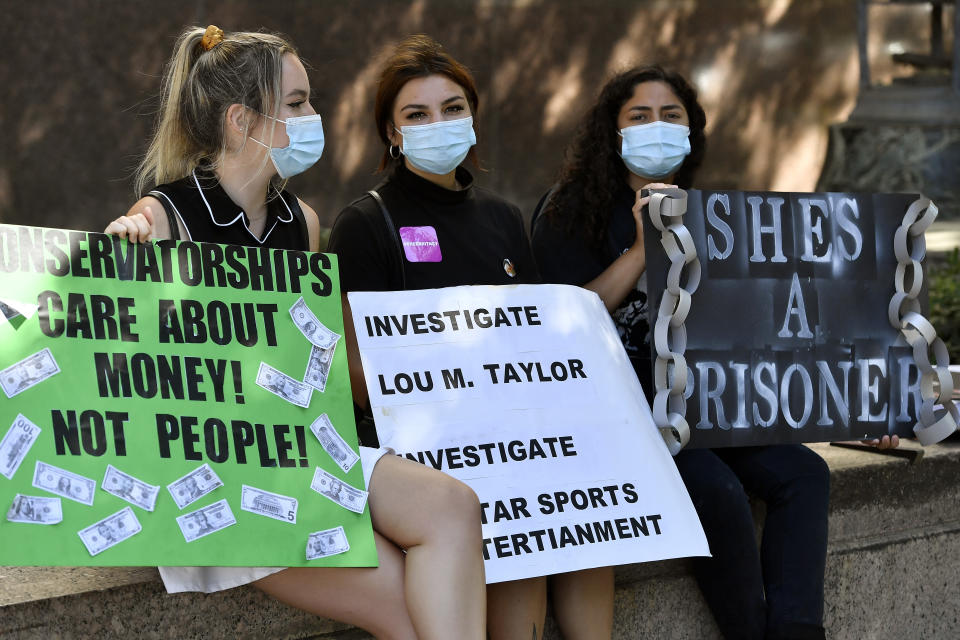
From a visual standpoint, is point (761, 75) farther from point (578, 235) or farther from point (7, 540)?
point (7, 540)

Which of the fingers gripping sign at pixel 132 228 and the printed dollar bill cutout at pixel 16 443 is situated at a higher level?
the fingers gripping sign at pixel 132 228

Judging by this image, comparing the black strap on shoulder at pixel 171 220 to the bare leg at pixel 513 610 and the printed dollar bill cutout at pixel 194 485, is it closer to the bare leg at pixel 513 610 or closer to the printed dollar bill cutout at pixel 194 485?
the printed dollar bill cutout at pixel 194 485

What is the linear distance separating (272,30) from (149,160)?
4974mm

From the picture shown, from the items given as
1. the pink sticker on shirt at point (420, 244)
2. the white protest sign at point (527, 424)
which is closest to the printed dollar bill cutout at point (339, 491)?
the white protest sign at point (527, 424)

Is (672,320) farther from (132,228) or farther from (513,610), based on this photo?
(132,228)

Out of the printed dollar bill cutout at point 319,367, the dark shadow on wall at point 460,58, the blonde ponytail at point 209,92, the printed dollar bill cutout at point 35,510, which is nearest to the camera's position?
the printed dollar bill cutout at point 35,510

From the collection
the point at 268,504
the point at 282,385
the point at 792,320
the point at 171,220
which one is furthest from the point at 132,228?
the point at 792,320

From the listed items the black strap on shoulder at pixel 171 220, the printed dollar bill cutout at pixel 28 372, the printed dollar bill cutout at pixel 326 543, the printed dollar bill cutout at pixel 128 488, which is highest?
the black strap on shoulder at pixel 171 220

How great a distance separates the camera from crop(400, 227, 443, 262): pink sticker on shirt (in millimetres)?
3357

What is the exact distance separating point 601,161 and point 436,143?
64 centimetres

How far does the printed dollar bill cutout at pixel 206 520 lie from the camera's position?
251cm

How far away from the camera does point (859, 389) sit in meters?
3.48

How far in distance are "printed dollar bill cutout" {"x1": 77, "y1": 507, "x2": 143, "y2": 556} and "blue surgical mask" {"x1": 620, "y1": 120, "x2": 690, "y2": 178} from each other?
1995 mm

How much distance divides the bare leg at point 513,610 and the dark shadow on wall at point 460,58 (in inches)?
154
